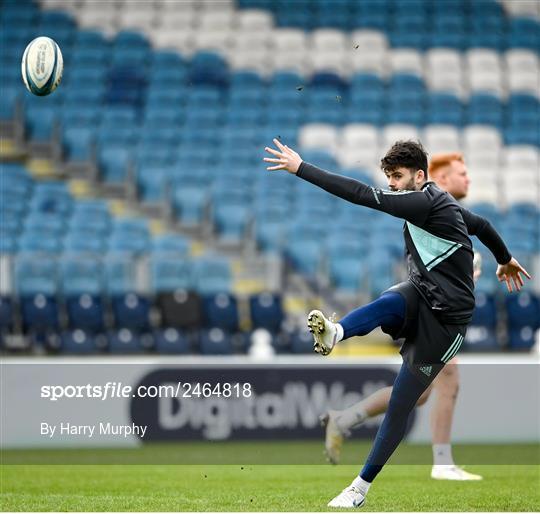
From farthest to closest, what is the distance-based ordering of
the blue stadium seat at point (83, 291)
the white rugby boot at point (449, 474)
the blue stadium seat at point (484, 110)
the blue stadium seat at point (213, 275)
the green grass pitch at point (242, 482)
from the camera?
1. the blue stadium seat at point (484, 110)
2. the blue stadium seat at point (213, 275)
3. the blue stadium seat at point (83, 291)
4. the white rugby boot at point (449, 474)
5. the green grass pitch at point (242, 482)

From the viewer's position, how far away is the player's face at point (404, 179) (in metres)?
5.50

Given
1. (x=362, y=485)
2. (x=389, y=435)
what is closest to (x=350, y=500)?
(x=362, y=485)

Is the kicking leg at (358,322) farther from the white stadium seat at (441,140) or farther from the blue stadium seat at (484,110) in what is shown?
the blue stadium seat at (484,110)

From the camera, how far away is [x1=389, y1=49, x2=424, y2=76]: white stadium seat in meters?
18.8

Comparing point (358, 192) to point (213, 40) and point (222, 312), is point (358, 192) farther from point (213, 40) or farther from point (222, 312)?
point (213, 40)

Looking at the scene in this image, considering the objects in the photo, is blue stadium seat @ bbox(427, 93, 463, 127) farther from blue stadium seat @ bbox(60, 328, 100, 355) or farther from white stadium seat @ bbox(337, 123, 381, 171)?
blue stadium seat @ bbox(60, 328, 100, 355)

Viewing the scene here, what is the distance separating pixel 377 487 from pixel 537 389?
161 inches

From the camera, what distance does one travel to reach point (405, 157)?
5.47 meters

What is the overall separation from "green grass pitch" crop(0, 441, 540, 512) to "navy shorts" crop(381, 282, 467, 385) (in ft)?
2.41

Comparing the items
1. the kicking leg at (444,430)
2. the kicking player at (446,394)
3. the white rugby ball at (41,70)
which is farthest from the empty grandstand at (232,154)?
the kicking leg at (444,430)

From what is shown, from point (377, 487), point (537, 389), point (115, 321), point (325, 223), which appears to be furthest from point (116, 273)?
point (377, 487)

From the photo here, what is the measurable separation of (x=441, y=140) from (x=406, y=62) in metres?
2.58

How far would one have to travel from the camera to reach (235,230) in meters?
14.5

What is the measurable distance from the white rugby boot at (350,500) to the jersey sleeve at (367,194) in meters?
1.43
